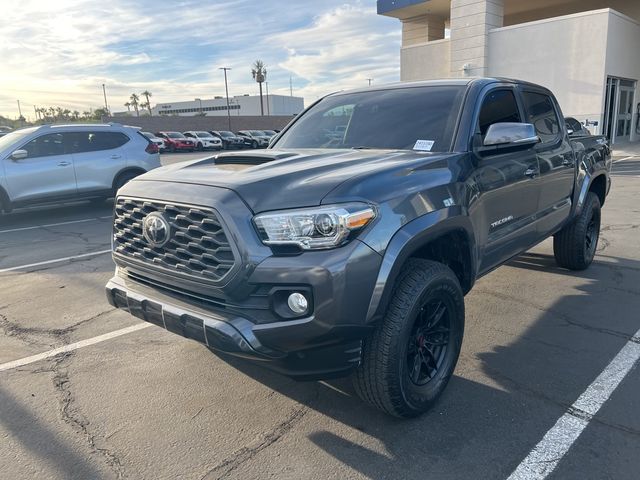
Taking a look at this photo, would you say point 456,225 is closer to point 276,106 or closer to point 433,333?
point 433,333

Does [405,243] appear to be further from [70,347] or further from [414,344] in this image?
[70,347]

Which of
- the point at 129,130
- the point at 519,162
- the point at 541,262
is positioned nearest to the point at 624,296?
the point at 541,262

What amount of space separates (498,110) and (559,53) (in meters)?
19.9

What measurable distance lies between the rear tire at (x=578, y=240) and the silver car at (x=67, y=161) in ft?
27.8

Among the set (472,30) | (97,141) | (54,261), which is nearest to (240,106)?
(472,30)

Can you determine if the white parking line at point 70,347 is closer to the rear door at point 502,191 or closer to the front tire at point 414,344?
the front tire at point 414,344

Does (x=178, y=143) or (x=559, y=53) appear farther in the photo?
(x=178, y=143)

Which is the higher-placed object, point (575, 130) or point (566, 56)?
point (566, 56)

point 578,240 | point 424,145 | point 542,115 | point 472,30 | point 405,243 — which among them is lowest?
point 578,240

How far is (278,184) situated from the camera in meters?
2.63

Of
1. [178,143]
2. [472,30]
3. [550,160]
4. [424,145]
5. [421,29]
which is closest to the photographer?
[424,145]

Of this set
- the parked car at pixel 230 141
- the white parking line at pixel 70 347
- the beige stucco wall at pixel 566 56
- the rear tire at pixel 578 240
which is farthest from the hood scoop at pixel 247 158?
the parked car at pixel 230 141

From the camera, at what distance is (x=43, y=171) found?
963 centimetres

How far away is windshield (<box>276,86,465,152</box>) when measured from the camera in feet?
11.8
